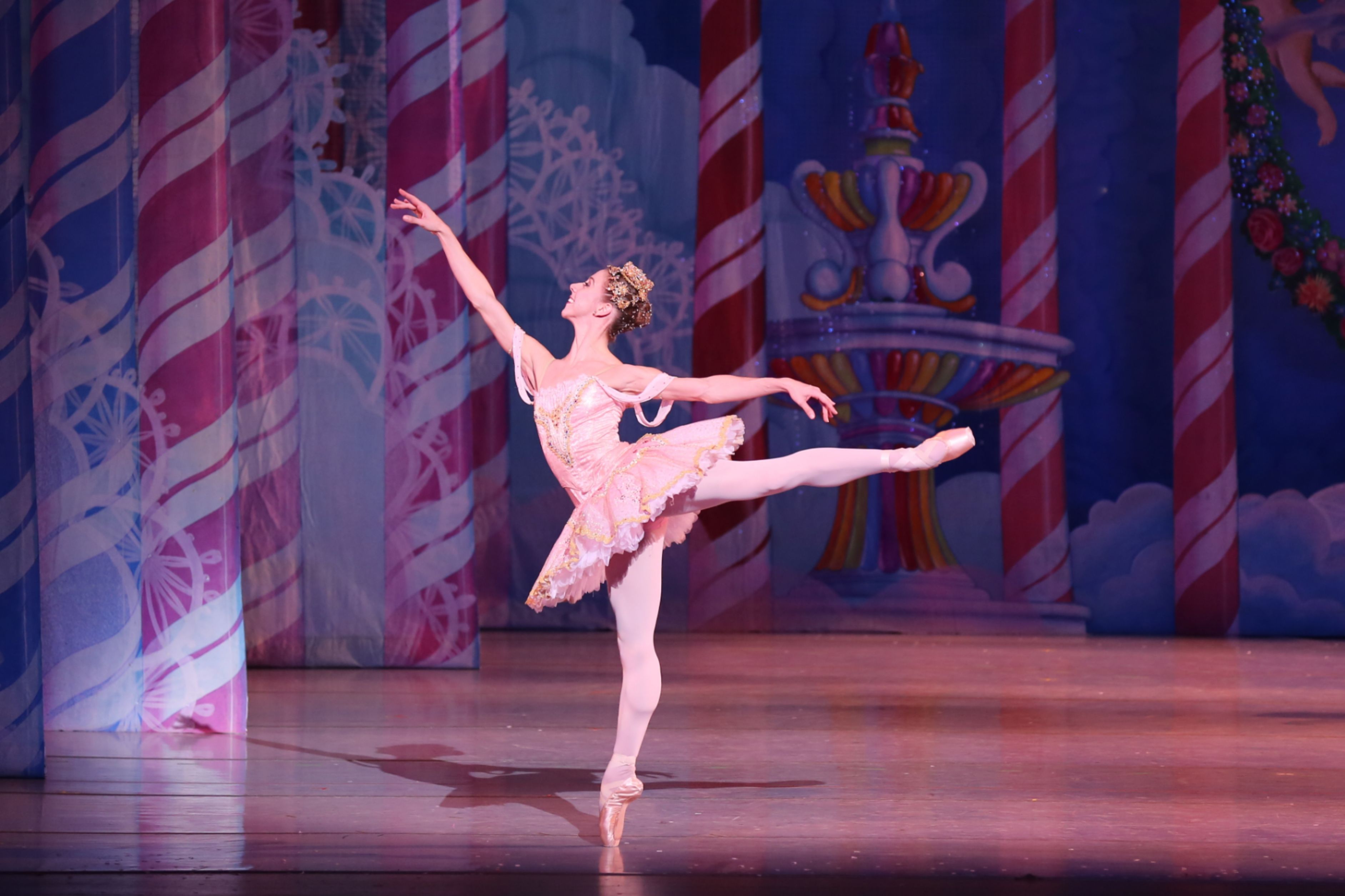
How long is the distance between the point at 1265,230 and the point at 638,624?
5258 mm

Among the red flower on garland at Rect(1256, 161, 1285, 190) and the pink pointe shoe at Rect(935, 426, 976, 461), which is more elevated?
the red flower on garland at Rect(1256, 161, 1285, 190)

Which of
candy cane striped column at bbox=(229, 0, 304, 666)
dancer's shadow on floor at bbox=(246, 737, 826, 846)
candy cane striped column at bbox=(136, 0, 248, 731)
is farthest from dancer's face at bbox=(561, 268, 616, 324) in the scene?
candy cane striped column at bbox=(229, 0, 304, 666)

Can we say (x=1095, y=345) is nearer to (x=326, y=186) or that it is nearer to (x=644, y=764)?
(x=326, y=186)

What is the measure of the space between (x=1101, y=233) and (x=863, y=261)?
3.98 feet

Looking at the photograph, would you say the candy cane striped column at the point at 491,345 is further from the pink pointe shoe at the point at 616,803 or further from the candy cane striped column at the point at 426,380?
the pink pointe shoe at the point at 616,803

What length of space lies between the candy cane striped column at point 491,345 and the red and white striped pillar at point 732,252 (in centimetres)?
99

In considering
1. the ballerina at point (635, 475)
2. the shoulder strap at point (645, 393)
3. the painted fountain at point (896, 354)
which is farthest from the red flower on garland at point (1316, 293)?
the shoulder strap at point (645, 393)

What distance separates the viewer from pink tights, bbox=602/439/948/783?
9.93 feet

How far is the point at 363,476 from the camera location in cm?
566

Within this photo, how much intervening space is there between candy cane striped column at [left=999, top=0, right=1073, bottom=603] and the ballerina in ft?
13.8

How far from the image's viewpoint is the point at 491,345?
23.7ft

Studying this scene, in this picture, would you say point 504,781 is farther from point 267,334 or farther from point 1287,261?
point 1287,261

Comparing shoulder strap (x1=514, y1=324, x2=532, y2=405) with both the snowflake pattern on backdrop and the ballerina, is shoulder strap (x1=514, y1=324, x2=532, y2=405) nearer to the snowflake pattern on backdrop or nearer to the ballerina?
the ballerina

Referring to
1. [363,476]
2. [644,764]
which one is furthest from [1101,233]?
[644,764]
